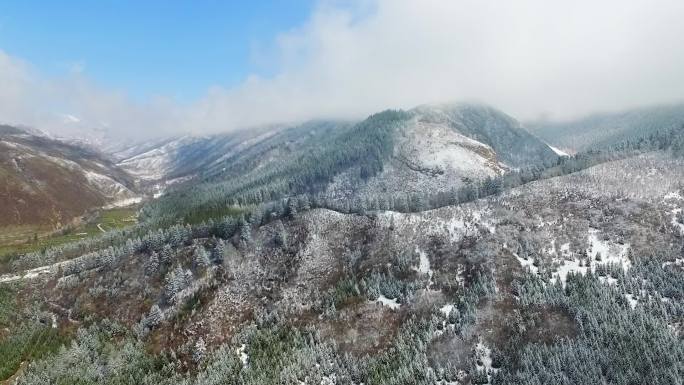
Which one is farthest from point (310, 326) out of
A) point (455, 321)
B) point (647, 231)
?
point (647, 231)

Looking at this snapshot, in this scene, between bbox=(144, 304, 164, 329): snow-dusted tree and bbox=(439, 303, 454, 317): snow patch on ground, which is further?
bbox=(144, 304, 164, 329): snow-dusted tree

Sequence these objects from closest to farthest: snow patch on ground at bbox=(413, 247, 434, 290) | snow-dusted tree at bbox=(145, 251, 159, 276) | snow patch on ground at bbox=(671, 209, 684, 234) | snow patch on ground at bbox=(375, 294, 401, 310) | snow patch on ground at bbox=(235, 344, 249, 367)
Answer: snow patch on ground at bbox=(235, 344, 249, 367) → snow patch on ground at bbox=(375, 294, 401, 310) → snow patch on ground at bbox=(413, 247, 434, 290) → snow patch on ground at bbox=(671, 209, 684, 234) → snow-dusted tree at bbox=(145, 251, 159, 276)

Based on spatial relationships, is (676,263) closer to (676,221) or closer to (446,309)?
(676,221)

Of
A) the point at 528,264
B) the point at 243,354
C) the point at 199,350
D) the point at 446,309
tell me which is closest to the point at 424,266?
the point at 446,309

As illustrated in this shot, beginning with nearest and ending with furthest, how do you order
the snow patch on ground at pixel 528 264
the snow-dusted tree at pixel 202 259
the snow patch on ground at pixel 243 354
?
1. the snow patch on ground at pixel 243 354
2. the snow patch on ground at pixel 528 264
3. the snow-dusted tree at pixel 202 259

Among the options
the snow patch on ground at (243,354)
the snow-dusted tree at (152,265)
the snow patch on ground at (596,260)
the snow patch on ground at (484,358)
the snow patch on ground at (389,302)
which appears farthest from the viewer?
the snow-dusted tree at (152,265)

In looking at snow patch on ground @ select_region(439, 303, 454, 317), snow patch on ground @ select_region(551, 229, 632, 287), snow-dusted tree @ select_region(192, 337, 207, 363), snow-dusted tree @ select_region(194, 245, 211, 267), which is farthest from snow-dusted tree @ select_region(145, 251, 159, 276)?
snow patch on ground @ select_region(551, 229, 632, 287)

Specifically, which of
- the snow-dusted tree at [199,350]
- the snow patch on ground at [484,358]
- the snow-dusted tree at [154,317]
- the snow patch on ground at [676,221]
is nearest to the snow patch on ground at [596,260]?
the snow patch on ground at [676,221]

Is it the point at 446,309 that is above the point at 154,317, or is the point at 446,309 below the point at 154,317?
below

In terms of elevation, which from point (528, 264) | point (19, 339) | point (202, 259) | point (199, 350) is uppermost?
point (202, 259)

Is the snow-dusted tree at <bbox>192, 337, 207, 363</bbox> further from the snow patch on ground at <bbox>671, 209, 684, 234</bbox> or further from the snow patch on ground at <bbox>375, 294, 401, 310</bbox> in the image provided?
the snow patch on ground at <bbox>671, 209, 684, 234</bbox>

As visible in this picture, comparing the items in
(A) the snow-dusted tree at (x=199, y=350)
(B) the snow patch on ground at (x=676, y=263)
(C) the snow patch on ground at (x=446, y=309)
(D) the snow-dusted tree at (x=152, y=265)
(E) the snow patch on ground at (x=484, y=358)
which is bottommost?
(E) the snow patch on ground at (x=484, y=358)

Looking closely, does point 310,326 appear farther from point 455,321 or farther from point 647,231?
point 647,231

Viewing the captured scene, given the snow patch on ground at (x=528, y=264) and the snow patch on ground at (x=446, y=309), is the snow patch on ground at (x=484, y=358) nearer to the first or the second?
the snow patch on ground at (x=446, y=309)
